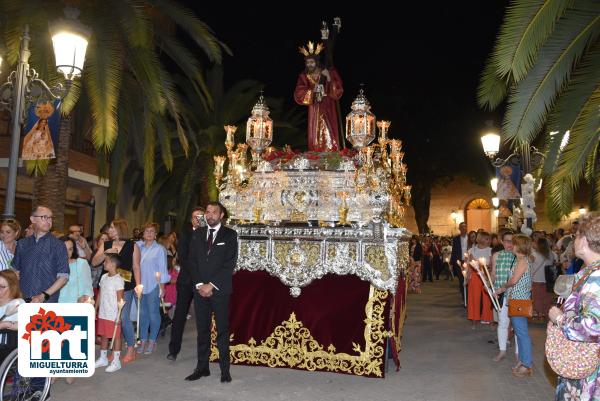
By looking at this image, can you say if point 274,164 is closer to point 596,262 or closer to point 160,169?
point 596,262

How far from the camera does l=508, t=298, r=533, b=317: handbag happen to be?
717 centimetres

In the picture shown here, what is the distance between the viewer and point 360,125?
7727 mm

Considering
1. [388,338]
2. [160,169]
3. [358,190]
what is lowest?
[388,338]

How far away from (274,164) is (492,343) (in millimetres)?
5167

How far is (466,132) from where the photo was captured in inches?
1346

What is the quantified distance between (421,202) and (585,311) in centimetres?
3374

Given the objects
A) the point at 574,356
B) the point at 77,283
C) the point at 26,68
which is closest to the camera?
the point at 574,356

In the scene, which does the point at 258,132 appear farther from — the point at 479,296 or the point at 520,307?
the point at 479,296

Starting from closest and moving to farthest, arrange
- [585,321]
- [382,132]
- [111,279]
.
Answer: [585,321] < [111,279] < [382,132]

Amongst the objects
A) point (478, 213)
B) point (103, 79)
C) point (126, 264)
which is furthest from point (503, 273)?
point (478, 213)

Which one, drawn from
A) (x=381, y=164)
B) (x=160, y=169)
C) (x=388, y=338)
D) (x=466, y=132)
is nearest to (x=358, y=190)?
(x=381, y=164)

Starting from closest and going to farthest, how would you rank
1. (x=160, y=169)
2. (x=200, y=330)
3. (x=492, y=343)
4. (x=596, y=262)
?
1. (x=596, y=262)
2. (x=200, y=330)
3. (x=492, y=343)
4. (x=160, y=169)

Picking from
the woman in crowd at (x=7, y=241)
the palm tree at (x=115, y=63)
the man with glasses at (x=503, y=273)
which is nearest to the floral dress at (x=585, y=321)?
the man with glasses at (x=503, y=273)

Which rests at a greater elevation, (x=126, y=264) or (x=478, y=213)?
(x=478, y=213)
